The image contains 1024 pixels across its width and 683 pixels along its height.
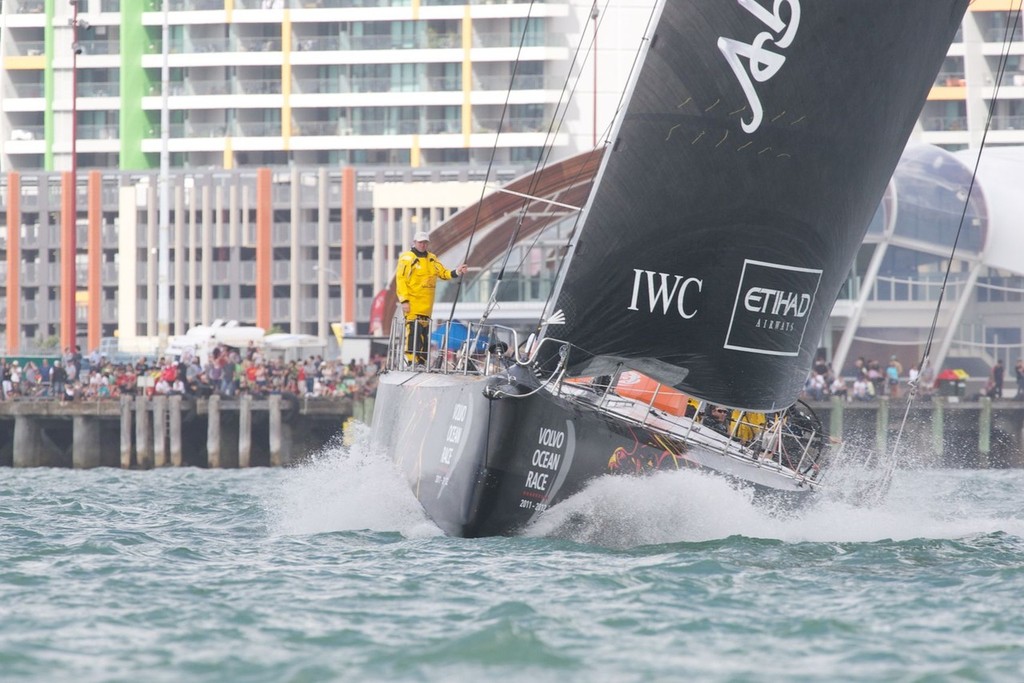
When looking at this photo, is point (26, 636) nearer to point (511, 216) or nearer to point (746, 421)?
point (746, 421)

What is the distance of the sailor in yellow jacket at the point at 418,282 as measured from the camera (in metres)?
14.9

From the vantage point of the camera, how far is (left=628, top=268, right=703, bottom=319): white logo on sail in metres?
12.0

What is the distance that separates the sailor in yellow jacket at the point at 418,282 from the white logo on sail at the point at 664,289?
3.04 meters

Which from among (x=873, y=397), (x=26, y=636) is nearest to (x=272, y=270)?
(x=873, y=397)

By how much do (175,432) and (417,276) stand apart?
16.9 meters

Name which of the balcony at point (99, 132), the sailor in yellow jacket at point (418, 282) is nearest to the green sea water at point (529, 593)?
the sailor in yellow jacket at point (418, 282)

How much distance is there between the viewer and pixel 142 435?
30.8 metres

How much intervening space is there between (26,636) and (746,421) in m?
7.51

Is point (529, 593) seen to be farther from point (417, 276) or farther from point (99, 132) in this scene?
point (99, 132)

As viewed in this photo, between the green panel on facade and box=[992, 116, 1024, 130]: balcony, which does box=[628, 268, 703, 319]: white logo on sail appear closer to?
box=[992, 116, 1024, 130]: balcony

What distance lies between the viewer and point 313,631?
28.0ft

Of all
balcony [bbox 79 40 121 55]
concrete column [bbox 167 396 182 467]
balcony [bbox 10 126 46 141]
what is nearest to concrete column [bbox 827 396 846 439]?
concrete column [bbox 167 396 182 467]

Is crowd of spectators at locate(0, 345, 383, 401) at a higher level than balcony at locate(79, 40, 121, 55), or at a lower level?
lower

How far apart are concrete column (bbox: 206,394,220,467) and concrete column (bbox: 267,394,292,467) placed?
103 cm
